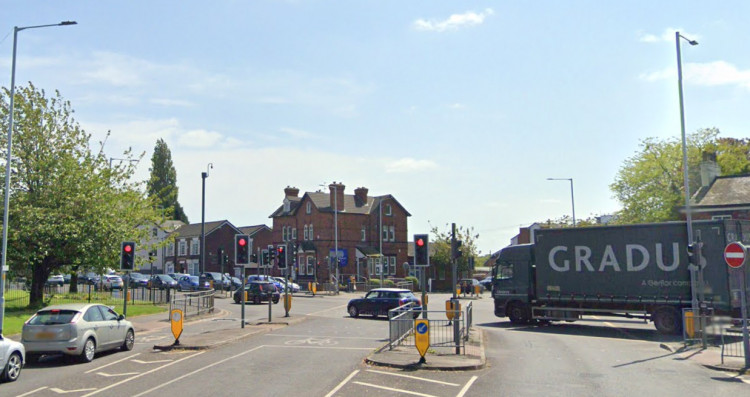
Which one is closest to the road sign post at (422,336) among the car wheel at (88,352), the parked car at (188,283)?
the car wheel at (88,352)

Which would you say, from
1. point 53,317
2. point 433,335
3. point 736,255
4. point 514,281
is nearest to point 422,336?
point 433,335

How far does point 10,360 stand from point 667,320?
2052 centimetres

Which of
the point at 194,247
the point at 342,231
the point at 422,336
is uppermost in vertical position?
the point at 342,231

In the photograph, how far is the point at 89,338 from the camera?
16578 mm

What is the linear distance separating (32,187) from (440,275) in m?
48.5

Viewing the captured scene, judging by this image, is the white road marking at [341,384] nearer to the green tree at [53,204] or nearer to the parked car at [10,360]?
the parked car at [10,360]

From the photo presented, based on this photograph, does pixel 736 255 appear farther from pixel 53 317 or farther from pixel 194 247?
pixel 194 247

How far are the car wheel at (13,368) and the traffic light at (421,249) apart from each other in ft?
31.9

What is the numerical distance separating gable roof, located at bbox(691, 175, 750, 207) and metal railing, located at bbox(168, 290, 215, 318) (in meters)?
32.2

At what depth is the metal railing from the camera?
97.7ft

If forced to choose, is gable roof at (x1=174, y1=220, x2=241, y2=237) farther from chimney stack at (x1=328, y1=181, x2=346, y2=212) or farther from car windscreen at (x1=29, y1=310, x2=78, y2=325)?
car windscreen at (x1=29, y1=310, x2=78, y2=325)

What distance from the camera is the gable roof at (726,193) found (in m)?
42.8

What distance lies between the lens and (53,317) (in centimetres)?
1630

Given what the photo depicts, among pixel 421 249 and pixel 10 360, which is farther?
pixel 421 249
